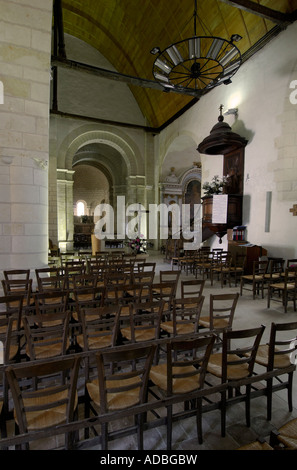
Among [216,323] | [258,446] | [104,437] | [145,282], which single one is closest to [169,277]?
[145,282]

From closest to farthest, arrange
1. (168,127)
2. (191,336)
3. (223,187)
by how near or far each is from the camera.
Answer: (191,336), (223,187), (168,127)

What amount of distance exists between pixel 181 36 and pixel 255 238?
7873mm

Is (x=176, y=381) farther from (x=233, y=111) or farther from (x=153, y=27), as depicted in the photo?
(x=153, y=27)

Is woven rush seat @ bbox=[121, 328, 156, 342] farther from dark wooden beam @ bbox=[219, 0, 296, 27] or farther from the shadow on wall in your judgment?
dark wooden beam @ bbox=[219, 0, 296, 27]

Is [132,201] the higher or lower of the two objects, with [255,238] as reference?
higher

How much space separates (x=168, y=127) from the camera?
13930mm

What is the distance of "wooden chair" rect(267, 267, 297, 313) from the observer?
495cm

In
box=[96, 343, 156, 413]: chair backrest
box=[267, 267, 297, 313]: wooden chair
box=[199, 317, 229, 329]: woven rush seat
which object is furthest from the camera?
box=[267, 267, 297, 313]: wooden chair

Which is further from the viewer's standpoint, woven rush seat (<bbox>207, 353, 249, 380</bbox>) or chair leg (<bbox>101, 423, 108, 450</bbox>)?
woven rush seat (<bbox>207, 353, 249, 380</bbox>)

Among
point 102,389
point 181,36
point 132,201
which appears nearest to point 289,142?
point 181,36

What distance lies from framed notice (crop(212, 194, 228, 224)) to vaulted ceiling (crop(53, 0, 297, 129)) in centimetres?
451

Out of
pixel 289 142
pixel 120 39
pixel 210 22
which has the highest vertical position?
pixel 120 39

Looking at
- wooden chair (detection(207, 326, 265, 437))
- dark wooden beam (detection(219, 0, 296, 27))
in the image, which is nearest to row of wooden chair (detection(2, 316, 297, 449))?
wooden chair (detection(207, 326, 265, 437))
